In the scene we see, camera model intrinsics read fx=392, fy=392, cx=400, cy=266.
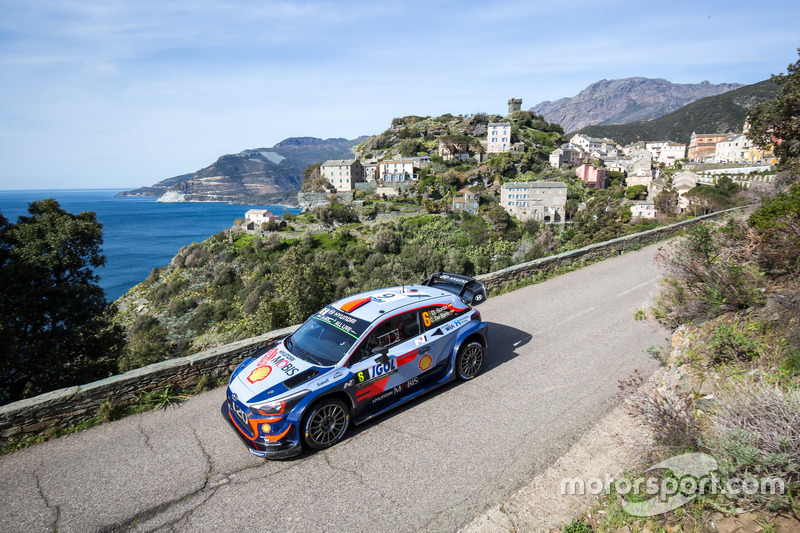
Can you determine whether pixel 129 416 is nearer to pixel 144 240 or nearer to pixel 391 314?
pixel 391 314

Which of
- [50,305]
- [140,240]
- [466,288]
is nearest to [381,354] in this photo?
[466,288]

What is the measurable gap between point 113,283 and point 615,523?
85168 mm

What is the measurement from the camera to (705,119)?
15338 cm

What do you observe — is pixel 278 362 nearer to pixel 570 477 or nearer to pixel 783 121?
pixel 570 477

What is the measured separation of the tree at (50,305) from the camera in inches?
391

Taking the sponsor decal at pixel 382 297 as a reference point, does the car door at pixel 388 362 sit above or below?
below

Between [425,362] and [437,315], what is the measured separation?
28.1 inches

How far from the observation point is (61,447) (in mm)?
4941

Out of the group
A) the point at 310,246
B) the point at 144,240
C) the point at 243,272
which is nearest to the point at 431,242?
the point at 310,246

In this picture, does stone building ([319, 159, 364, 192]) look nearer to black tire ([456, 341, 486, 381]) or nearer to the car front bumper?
black tire ([456, 341, 486, 381])

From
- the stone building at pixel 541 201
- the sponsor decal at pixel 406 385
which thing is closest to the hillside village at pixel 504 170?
the stone building at pixel 541 201

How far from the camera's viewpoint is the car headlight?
430 centimetres

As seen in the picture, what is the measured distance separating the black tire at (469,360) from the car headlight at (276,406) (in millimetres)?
2595

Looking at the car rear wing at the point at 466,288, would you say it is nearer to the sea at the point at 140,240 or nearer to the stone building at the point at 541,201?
the sea at the point at 140,240
